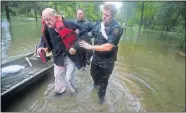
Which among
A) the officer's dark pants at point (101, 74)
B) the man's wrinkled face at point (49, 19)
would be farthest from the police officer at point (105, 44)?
the man's wrinkled face at point (49, 19)

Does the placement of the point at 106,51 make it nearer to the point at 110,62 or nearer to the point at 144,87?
the point at 110,62

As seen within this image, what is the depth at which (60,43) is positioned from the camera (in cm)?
462

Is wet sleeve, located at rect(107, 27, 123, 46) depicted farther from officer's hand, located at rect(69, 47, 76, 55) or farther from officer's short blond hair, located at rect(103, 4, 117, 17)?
officer's hand, located at rect(69, 47, 76, 55)

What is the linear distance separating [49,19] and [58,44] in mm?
596

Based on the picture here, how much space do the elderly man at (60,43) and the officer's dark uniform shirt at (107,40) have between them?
466mm

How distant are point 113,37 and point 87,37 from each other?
2.25ft

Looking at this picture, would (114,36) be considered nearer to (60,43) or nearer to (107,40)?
(107,40)

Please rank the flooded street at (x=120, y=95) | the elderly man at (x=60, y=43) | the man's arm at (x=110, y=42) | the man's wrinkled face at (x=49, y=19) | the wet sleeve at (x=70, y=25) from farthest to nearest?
1. the flooded street at (x=120, y=95)
2. the wet sleeve at (x=70, y=25)
3. the elderly man at (x=60, y=43)
4. the man's wrinkled face at (x=49, y=19)
5. the man's arm at (x=110, y=42)

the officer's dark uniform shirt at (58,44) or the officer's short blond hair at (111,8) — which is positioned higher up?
the officer's short blond hair at (111,8)

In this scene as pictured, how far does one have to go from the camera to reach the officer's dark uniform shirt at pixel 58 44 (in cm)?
450

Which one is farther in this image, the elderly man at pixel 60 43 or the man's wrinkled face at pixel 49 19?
the elderly man at pixel 60 43

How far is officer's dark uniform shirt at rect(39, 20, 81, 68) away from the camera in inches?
177

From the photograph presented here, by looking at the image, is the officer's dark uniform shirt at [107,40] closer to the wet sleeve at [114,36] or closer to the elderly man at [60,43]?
the wet sleeve at [114,36]

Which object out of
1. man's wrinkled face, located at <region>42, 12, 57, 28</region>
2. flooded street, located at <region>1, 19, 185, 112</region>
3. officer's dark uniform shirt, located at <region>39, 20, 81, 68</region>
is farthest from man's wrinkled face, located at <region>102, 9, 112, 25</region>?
flooded street, located at <region>1, 19, 185, 112</region>
